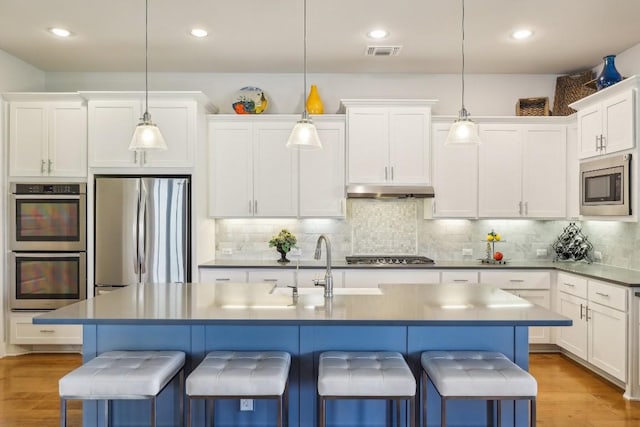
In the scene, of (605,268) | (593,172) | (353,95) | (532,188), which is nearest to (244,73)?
(353,95)

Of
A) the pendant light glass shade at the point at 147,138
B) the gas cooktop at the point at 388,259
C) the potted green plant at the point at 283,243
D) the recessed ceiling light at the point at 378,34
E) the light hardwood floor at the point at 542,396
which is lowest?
the light hardwood floor at the point at 542,396

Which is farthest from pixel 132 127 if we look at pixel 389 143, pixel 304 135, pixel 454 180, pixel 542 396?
pixel 542 396

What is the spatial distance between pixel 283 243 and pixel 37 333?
2592 mm

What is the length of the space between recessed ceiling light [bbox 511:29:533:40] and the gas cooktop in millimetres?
2255

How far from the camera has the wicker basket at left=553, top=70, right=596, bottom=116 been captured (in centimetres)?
452

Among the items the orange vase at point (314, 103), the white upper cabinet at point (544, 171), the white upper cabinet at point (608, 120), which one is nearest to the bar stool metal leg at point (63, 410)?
the orange vase at point (314, 103)

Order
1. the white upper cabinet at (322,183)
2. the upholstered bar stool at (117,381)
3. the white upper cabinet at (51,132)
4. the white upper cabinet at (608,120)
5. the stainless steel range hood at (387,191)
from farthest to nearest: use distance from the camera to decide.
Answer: the white upper cabinet at (322,183), the stainless steel range hood at (387,191), the white upper cabinet at (51,132), the white upper cabinet at (608,120), the upholstered bar stool at (117,381)

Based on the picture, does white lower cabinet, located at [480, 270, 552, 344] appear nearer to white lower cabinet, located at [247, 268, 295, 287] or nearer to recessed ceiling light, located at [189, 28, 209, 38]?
white lower cabinet, located at [247, 268, 295, 287]

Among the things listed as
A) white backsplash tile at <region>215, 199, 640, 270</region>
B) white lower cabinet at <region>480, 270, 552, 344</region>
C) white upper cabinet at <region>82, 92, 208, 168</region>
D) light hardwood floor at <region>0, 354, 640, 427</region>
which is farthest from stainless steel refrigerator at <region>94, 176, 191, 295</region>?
white lower cabinet at <region>480, 270, 552, 344</region>

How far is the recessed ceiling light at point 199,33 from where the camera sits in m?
3.76

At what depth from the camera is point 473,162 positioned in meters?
4.65

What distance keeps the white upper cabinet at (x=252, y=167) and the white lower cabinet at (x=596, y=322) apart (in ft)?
9.12

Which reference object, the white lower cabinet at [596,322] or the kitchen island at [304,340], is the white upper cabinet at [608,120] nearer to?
the white lower cabinet at [596,322]

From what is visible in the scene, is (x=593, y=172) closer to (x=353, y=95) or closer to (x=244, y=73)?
(x=353, y=95)
